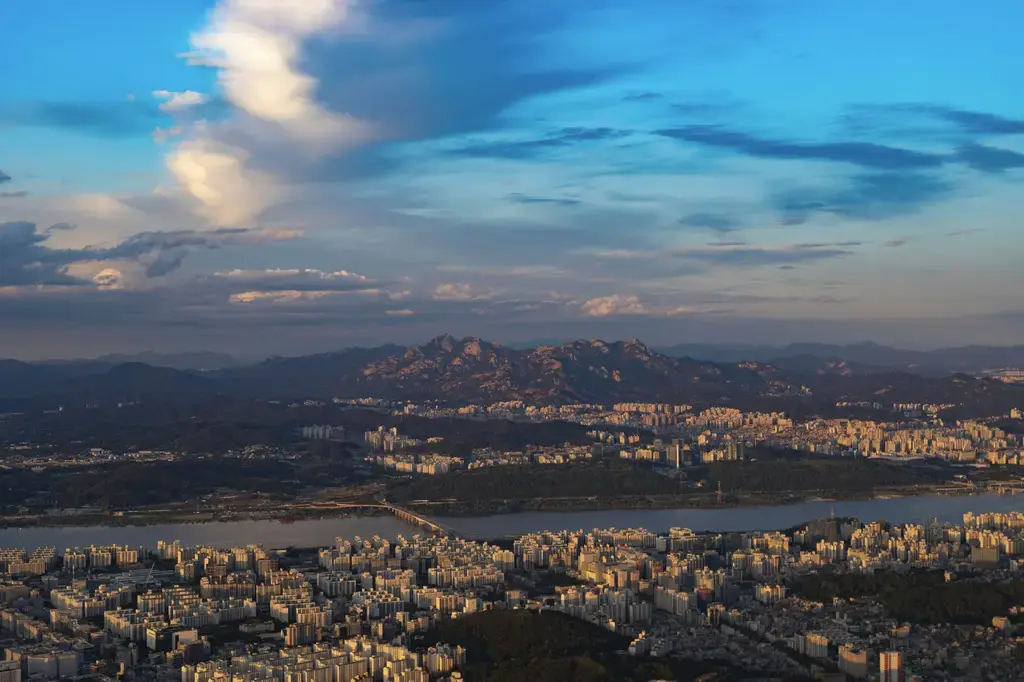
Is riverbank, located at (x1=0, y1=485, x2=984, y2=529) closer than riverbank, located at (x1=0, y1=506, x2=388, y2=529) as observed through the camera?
No

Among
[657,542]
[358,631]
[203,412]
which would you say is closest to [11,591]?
[358,631]

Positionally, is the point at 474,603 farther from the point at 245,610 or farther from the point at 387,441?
the point at 387,441

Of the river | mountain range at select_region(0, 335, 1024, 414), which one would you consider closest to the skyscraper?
the river

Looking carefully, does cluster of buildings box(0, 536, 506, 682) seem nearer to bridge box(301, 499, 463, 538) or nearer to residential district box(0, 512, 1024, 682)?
residential district box(0, 512, 1024, 682)

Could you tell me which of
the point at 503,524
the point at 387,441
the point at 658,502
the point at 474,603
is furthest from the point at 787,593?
the point at 387,441

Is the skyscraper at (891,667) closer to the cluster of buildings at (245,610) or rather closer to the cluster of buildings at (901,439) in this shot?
the cluster of buildings at (245,610)

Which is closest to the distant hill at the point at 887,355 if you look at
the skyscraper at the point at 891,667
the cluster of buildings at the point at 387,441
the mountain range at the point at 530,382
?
the mountain range at the point at 530,382

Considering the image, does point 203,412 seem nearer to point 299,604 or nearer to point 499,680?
point 299,604

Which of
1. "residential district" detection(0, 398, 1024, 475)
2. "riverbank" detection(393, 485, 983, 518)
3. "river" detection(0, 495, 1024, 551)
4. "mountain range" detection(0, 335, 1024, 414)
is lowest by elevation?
"river" detection(0, 495, 1024, 551)
